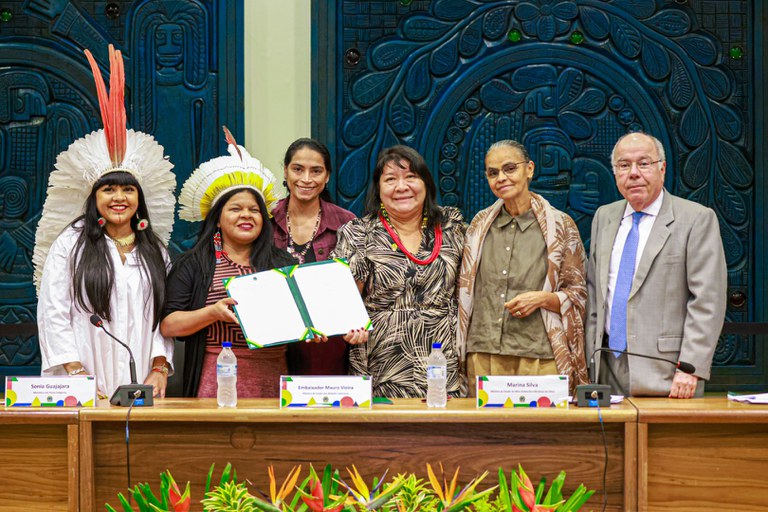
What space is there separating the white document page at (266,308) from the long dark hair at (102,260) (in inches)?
15.7

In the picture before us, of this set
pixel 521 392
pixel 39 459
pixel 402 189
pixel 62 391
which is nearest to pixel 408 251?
pixel 402 189

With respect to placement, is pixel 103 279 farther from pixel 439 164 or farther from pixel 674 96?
pixel 674 96

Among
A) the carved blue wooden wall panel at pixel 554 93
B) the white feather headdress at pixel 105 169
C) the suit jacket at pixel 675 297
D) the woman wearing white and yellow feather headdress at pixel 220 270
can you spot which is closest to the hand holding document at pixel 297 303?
the woman wearing white and yellow feather headdress at pixel 220 270

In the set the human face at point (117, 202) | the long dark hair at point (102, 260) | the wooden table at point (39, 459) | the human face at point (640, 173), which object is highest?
the human face at point (640, 173)

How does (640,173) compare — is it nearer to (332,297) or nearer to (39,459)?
(332,297)

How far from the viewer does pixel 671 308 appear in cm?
306

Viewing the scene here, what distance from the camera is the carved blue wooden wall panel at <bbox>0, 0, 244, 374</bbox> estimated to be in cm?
437

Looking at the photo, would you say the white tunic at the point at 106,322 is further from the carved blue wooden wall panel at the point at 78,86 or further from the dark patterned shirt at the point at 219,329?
the carved blue wooden wall panel at the point at 78,86

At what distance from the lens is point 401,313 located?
314 centimetres

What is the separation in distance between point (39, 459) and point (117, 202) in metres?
1.02

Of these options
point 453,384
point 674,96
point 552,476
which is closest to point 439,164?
point 674,96

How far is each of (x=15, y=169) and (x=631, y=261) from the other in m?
3.08

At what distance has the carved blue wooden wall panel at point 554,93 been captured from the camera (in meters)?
4.37

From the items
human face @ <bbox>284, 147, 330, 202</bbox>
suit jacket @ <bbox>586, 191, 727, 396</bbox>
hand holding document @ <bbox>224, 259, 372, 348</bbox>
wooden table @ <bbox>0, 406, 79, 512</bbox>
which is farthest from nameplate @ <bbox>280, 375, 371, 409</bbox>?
human face @ <bbox>284, 147, 330, 202</bbox>
